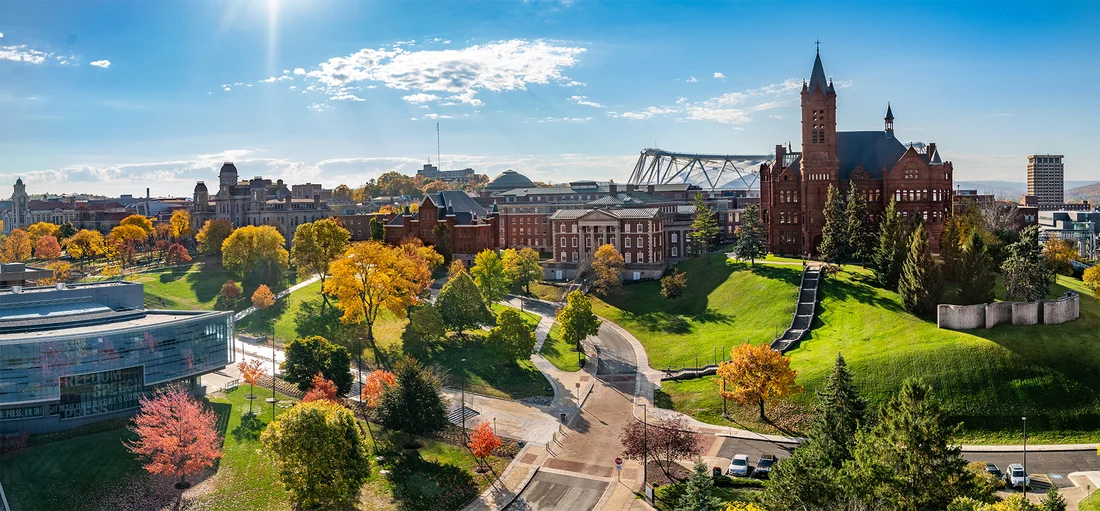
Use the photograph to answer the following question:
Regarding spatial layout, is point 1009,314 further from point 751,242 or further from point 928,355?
point 751,242

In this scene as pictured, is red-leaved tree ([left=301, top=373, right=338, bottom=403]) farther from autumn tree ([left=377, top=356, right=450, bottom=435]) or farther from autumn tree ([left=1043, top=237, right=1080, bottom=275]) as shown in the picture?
autumn tree ([left=1043, top=237, right=1080, bottom=275])

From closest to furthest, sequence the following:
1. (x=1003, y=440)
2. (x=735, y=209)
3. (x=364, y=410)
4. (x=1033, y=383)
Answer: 1. (x=1003, y=440)
2. (x=1033, y=383)
3. (x=364, y=410)
4. (x=735, y=209)

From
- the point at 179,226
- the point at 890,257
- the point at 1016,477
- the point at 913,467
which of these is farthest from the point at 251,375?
the point at 179,226

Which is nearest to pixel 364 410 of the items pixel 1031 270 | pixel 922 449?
pixel 922 449

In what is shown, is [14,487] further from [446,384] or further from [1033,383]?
[1033,383]

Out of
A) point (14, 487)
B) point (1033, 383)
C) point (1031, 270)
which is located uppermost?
point (1031, 270)

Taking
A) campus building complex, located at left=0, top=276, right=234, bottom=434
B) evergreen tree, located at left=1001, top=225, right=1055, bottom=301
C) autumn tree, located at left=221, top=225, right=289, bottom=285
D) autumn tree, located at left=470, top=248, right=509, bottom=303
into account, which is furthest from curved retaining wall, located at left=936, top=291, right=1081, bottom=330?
autumn tree, located at left=221, top=225, right=289, bottom=285
